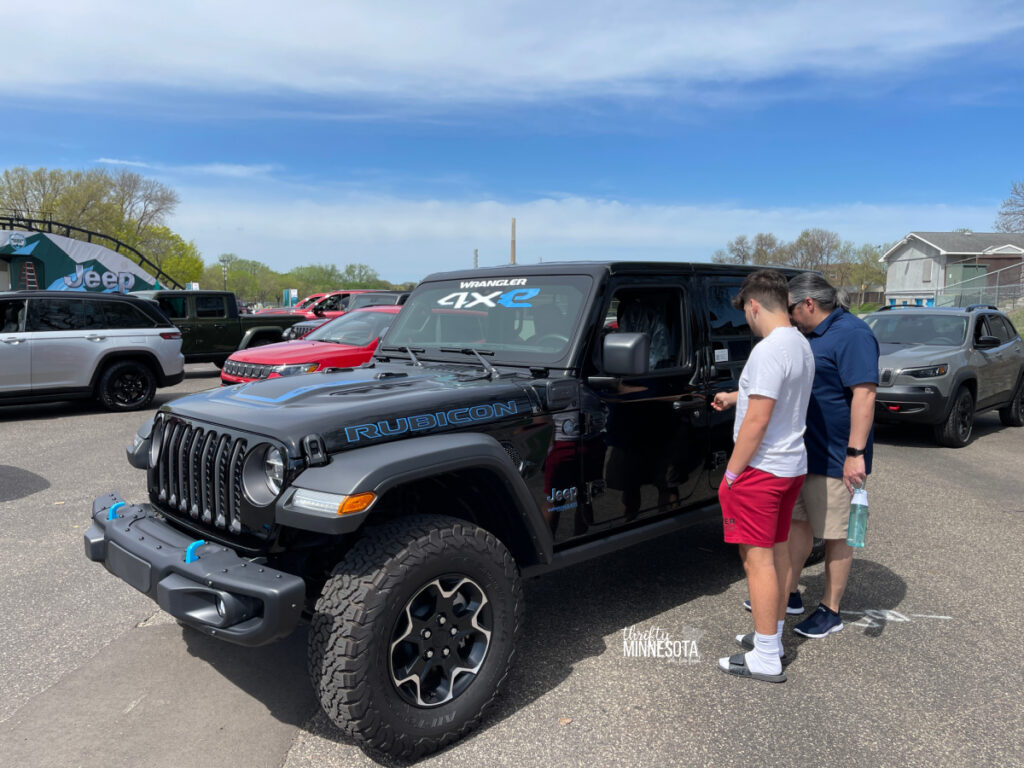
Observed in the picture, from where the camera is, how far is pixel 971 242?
5619 centimetres

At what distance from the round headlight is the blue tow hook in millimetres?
374

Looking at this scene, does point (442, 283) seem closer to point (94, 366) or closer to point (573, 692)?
point (573, 692)

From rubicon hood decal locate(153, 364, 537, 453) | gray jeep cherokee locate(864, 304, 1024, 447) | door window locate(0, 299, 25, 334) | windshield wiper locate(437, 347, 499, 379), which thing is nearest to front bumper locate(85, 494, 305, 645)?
rubicon hood decal locate(153, 364, 537, 453)

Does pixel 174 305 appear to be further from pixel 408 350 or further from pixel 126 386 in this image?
pixel 408 350

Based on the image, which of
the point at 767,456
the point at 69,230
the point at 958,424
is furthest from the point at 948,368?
the point at 69,230

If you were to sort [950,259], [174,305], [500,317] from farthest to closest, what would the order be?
[950,259] → [174,305] → [500,317]

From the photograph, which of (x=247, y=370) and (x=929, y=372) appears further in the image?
(x=247, y=370)

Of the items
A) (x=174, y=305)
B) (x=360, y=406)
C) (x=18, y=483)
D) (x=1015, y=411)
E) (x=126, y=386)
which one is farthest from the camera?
(x=174, y=305)

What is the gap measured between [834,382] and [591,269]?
131 centimetres

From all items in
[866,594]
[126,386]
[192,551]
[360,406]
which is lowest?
[866,594]

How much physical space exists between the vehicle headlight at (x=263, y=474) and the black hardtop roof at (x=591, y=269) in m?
1.78

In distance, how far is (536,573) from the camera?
10.9ft

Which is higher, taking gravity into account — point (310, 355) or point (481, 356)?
point (481, 356)

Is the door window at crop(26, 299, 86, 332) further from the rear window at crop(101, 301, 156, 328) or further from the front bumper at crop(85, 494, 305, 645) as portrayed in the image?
the front bumper at crop(85, 494, 305, 645)
